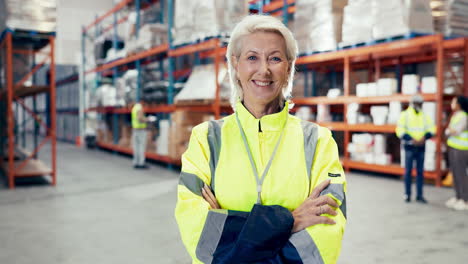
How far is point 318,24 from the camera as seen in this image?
898 cm

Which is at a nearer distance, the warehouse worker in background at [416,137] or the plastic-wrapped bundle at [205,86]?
the warehouse worker in background at [416,137]

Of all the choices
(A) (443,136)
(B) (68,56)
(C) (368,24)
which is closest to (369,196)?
(A) (443,136)

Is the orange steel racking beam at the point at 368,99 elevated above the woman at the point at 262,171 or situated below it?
above

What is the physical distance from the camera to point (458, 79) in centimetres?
916

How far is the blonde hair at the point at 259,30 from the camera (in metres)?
1.42

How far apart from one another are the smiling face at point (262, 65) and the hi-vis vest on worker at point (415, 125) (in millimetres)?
5592

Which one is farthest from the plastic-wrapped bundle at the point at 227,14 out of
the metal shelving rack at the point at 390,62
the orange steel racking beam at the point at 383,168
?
the orange steel racking beam at the point at 383,168

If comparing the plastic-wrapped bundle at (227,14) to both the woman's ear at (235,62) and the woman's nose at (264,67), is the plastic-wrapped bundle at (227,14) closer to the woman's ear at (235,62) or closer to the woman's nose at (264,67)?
the woman's ear at (235,62)

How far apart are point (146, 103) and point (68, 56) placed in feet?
44.9

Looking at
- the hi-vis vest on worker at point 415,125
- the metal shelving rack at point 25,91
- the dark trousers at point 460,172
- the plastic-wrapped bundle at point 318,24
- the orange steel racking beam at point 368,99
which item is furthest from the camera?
the plastic-wrapped bundle at point 318,24

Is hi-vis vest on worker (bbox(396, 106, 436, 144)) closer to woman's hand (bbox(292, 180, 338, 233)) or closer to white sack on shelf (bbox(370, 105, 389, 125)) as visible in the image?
white sack on shelf (bbox(370, 105, 389, 125))

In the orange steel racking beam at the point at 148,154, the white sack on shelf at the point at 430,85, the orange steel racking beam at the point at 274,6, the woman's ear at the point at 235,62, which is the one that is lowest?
the orange steel racking beam at the point at 148,154

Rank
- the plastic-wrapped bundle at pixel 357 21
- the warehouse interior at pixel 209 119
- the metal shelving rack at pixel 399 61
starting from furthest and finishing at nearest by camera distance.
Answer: the plastic-wrapped bundle at pixel 357 21 → the metal shelving rack at pixel 399 61 → the warehouse interior at pixel 209 119

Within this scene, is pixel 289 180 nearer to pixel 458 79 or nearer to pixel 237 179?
pixel 237 179
